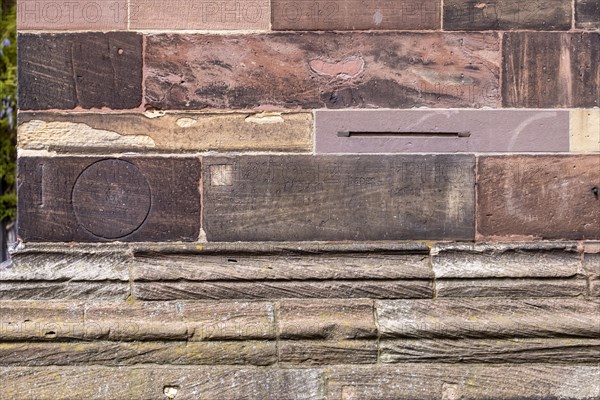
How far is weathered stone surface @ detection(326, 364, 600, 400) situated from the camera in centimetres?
274

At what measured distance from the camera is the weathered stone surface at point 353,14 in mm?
2906

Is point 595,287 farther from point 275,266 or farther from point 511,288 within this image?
point 275,266

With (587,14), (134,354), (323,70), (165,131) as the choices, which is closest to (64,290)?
(134,354)

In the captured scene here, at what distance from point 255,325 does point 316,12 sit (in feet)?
4.67

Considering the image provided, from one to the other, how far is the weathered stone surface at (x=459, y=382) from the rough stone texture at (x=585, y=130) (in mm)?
985

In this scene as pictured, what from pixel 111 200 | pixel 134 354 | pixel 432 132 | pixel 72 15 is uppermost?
pixel 72 15

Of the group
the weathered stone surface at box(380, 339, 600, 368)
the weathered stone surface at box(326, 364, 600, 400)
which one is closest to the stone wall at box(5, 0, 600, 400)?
the weathered stone surface at box(380, 339, 600, 368)

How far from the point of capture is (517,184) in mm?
2896

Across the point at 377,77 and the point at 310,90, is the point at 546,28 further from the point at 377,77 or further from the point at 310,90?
the point at 310,90

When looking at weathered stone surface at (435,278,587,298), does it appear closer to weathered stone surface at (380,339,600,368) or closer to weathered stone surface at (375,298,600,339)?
weathered stone surface at (375,298,600,339)

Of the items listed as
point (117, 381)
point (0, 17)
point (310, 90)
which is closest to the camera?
point (117, 381)

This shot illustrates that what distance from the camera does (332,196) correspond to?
290cm

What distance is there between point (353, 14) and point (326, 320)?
138cm

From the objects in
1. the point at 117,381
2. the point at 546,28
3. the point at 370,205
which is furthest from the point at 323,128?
the point at 117,381
